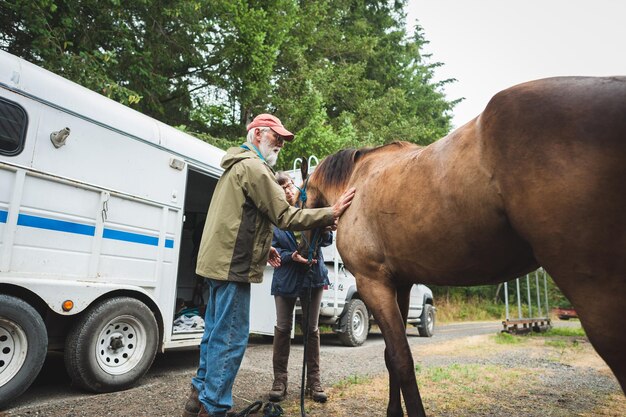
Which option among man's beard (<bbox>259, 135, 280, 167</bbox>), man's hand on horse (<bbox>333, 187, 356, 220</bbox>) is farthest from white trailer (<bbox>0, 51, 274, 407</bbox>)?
man's hand on horse (<bbox>333, 187, 356, 220</bbox>)

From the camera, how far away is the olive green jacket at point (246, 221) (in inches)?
94.0

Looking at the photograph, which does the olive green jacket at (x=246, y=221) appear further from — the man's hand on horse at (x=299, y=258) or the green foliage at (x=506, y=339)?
the green foliage at (x=506, y=339)

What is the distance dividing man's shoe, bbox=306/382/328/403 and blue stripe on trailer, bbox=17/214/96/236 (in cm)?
253

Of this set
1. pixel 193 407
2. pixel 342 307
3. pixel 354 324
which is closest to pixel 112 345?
pixel 193 407

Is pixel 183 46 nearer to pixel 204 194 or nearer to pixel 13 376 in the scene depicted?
pixel 204 194

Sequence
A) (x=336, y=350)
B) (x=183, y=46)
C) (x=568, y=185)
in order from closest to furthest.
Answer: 1. (x=568, y=185)
2. (x=336, y=350)
3. (x=183, y=46)

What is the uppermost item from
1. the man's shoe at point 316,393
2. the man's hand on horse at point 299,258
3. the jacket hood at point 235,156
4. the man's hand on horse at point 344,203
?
the jacket hood at point 235,156

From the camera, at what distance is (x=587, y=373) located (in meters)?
5.27

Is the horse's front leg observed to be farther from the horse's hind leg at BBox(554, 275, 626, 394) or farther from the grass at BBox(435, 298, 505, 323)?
the grass at BBox(435, 298, 505, 323)

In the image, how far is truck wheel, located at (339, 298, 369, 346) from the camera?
7.62 m

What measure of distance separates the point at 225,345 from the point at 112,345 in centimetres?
209

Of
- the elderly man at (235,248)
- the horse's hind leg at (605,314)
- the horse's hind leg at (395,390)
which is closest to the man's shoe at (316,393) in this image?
the horse's hind leg at (395,390)

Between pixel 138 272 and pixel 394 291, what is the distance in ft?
9.70

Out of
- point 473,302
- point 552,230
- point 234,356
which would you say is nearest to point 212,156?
point 234,356
